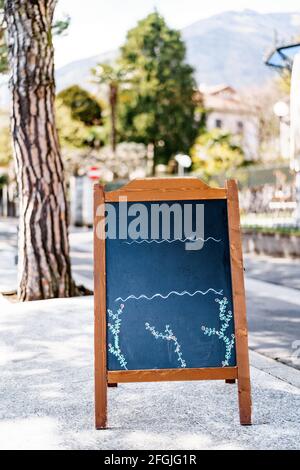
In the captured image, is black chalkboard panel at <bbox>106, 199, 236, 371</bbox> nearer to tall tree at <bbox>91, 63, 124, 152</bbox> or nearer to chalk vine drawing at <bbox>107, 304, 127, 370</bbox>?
chalk vine drawing at <bbox>107, 304, 127, 370</bbox>

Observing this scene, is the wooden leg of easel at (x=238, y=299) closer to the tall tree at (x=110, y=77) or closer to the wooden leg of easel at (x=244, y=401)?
the wooden leg of easel at (x=244, y=401)

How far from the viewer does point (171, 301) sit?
3.99m

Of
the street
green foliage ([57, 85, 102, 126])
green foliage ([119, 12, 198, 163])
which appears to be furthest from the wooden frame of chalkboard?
green foliage ([57, 85, 102, 126])

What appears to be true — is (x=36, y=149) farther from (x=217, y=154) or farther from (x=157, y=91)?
(x=157, y=91)

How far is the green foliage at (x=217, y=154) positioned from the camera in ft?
132

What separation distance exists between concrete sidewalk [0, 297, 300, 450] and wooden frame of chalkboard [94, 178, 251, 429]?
8.3 inches

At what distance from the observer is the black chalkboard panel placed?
3.92 meters

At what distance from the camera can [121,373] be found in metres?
3.88

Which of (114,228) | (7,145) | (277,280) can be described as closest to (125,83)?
(7,145)

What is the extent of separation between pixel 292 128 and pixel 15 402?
4127 mm

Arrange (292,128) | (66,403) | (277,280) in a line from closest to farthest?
(66,403) < (292,128) < (277,280)

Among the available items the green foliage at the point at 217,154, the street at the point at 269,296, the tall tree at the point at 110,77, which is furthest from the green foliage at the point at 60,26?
the tall tree at the point at 110,77

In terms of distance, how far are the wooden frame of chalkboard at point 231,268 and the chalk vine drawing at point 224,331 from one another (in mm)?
64

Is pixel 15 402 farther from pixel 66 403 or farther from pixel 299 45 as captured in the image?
pixel 299 45
